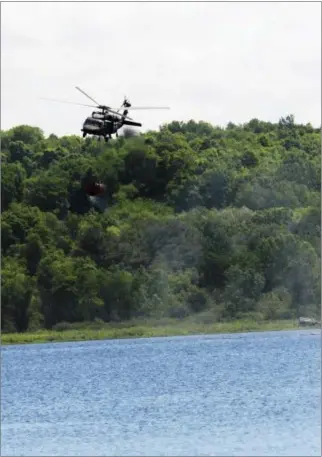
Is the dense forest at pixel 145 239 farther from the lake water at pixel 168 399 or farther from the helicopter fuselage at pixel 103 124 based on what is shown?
the helicopter fuselage at pixel 103 124

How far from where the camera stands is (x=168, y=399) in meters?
35.1

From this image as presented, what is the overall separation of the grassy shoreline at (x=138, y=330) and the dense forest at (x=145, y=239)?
477 mm

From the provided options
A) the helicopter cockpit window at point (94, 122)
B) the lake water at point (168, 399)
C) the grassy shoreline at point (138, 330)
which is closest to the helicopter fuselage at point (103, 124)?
the helicopter cockpit window at point (94, 122)

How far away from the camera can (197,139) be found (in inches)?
3388

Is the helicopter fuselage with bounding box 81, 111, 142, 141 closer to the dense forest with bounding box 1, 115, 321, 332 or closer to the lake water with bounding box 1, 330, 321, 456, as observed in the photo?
the lake water with bounding box 1, 330, 321, 456

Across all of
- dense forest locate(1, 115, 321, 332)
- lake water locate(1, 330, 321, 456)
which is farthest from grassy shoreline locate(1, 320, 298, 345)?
lake water locate(1, 330, 321, 456)

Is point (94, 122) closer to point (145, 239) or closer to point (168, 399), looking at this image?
point (168, 399)

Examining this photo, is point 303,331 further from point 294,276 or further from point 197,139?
point 197,139

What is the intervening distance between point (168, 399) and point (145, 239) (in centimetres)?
3773

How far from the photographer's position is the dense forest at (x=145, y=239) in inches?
2726

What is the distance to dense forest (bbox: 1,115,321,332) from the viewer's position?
227ft

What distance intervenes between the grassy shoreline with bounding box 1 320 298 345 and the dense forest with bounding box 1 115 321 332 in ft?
1.57

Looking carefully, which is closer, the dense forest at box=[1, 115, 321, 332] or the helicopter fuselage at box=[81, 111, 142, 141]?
the helicopter fuselage at box=[81, 111, 142, 141]

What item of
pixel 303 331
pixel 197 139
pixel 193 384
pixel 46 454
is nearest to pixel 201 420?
pixel 46 454
